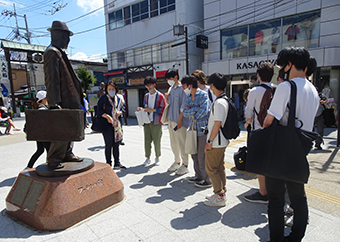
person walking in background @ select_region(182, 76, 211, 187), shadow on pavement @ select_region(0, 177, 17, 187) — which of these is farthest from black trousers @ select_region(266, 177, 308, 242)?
shadow on pavement @ select_region(0, 177, 17, 187)

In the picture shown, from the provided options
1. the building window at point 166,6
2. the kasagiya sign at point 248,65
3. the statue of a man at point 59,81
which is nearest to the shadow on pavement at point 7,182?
the statue of a man at point 59,81

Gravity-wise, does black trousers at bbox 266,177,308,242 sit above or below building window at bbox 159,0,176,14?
below

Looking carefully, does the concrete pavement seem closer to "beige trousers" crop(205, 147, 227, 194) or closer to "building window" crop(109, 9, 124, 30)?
"beige trousers" crop(205, 147, 227, 194)

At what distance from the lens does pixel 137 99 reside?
63.0 feet

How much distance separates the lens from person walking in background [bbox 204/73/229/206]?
2754mm

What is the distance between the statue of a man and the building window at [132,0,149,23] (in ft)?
52.7

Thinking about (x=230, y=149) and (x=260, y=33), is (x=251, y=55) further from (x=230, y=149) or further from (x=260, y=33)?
(x=230, y=149)

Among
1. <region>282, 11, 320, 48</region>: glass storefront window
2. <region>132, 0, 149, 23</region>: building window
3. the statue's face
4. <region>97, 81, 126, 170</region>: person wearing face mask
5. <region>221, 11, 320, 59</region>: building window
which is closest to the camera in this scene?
the statue's face

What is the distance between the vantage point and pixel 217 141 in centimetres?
285

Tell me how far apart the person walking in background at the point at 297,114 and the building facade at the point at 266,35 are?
968cm

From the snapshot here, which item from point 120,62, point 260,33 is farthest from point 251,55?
point 120,62

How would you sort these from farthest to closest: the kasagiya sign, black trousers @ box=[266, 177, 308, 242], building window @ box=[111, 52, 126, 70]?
building window @ box=[111, 52, 126, 70] < the kasagiya sign < black trousers @ box=[266, 177, 308, 242]

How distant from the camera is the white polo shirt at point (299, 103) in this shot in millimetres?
1819

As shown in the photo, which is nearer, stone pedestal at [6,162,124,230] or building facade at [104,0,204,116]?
stone pedestal at [6,162,124,230]
